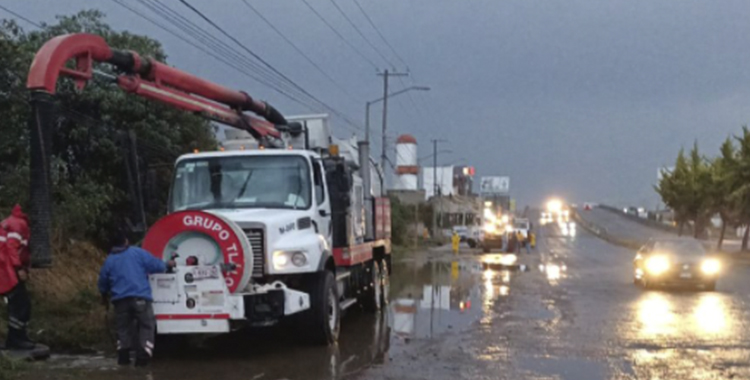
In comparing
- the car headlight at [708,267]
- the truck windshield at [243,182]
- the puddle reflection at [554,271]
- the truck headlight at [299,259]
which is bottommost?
the puddle reflection at [554,271]

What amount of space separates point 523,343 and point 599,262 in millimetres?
28898

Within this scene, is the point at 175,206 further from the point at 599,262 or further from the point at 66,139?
the point at 599,262

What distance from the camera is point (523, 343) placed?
13383mm

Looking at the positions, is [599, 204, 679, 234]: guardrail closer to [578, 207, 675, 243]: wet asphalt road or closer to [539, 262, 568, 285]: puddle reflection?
[578, 207, 675, 243]: wet asphalt road

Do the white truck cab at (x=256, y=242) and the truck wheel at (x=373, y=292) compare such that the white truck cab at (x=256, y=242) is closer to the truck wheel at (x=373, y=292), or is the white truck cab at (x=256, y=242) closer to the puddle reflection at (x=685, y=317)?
the truck wheel at (x=373, y=292)

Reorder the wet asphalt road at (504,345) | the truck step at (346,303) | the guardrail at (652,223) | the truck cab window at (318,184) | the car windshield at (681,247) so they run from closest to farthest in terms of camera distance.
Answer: the wet asphalt road at (504,345), the truck cab window at (318,184), the truck step at (346,303), the car windshield at (681,247), the guardrail at (652,223)

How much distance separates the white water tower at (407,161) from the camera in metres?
127

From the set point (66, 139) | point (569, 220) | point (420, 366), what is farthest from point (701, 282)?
point (569, 220)

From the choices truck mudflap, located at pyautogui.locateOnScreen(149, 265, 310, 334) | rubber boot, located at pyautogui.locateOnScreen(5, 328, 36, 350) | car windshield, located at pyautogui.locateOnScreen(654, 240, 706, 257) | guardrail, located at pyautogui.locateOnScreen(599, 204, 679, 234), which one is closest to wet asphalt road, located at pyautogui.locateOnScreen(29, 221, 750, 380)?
rubber boot, located at pyautogui.locateOnScreen(5, 328, 36, 350)

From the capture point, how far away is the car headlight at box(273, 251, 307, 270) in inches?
464

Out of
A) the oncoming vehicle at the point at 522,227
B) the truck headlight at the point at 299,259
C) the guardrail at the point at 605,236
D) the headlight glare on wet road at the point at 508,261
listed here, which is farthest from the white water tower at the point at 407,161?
the truck headlight at the point at 299,259

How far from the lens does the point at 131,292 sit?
34.9 feet

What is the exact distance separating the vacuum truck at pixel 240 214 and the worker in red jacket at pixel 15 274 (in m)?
0.24

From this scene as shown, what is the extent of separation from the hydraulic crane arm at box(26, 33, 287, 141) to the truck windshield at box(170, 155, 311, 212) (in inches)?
57.4
